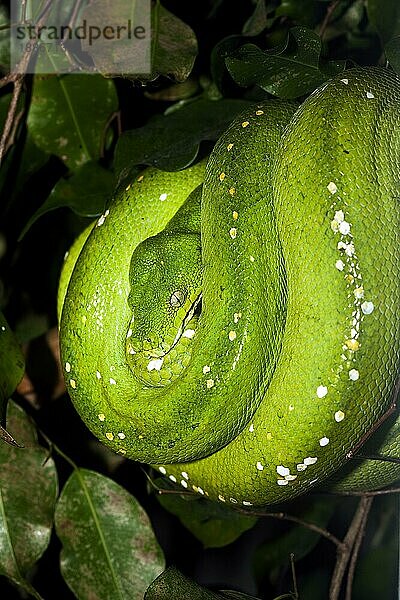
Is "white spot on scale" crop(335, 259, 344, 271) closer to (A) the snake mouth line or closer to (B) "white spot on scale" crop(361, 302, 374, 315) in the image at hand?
(B) "white spot on scale" crop(361, 302, 374, 315)

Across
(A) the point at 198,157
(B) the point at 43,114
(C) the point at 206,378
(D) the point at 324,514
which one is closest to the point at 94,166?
(B) the point at 43,114

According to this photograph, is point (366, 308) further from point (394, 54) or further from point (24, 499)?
point (24, 499)

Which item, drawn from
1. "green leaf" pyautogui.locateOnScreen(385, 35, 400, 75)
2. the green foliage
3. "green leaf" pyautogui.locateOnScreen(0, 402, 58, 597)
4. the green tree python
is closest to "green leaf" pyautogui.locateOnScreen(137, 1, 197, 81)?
the green foliage

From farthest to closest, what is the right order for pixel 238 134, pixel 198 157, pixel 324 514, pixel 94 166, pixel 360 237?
pixel 324 514 → pixel 94 166 → pixel 198 157 → pixel 238 134 → pixel 360 237

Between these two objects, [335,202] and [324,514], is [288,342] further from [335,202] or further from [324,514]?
[324,514]

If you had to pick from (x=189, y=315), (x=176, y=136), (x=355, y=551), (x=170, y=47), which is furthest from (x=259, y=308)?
(x=355, y=551)

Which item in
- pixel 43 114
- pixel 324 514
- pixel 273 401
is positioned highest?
pixel 43 114

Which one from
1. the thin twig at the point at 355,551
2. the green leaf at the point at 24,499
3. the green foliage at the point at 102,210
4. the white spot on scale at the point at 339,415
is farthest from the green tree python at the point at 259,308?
the green leaf at the point at 24,499

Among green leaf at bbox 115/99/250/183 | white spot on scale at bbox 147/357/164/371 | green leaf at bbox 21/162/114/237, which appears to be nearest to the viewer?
white spot on scale at bbox 147/357/164/371
